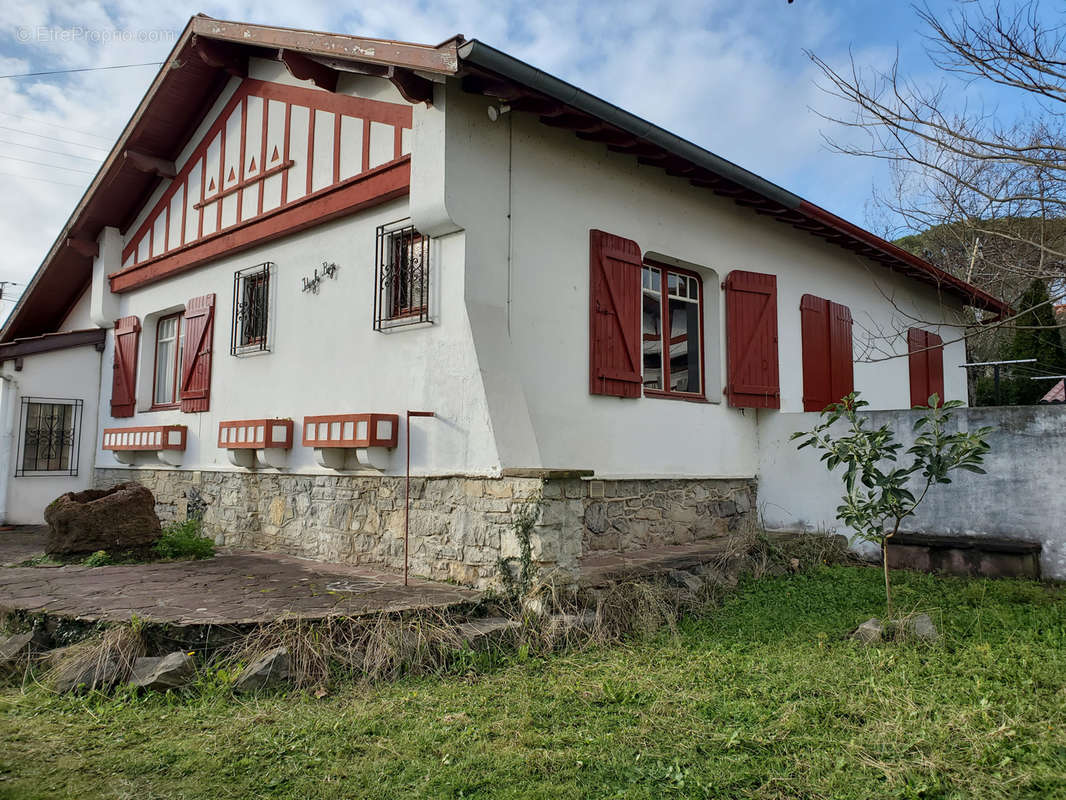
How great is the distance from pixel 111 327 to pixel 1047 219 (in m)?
11.8

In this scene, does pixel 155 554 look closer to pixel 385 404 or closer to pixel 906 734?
pixel 385 404

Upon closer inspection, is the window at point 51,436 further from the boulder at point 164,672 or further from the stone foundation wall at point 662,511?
the stone foundation wall at point 662,511

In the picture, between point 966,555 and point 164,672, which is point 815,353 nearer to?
point 966,555

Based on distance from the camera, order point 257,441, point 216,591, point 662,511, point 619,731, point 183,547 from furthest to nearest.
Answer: point 257,441 < point 183,547 < point 662,511 < point 216,591 < point 619,731

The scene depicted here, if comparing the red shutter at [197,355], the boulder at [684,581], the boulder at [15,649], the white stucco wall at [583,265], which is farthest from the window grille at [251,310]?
the boulder at [684,581]

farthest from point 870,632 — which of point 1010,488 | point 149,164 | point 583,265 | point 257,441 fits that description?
point 149,164

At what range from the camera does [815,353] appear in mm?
9281

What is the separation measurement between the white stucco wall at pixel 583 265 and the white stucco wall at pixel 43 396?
27.1 feet

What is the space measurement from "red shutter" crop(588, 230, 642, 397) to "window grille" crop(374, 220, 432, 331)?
1571mm

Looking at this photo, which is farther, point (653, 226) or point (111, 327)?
point (111, 327)

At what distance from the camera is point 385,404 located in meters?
6.57

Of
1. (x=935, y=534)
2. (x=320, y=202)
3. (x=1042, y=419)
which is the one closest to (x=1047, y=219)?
(x=1042, y=419)

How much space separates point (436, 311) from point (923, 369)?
922cm
